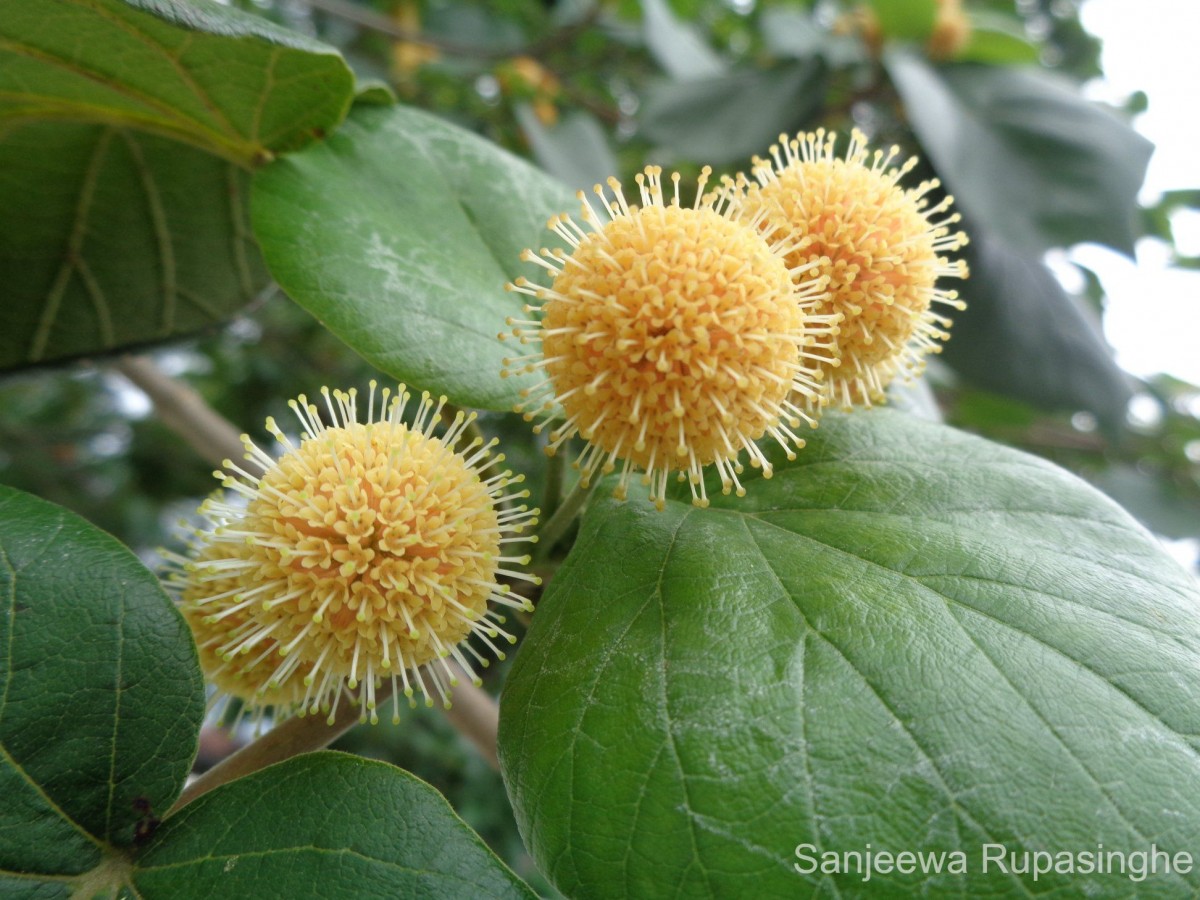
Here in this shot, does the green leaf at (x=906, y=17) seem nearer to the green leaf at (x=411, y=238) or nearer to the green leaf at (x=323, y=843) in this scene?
the green leaf at (x=411, y=238)

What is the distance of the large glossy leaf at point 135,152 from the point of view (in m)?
1.21

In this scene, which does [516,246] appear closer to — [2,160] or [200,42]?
[200,42]

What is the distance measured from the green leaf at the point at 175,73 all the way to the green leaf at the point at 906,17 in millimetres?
2234

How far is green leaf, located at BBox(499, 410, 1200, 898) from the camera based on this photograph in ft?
2.74

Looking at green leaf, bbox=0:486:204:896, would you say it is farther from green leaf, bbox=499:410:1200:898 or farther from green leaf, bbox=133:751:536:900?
green leaf, bbox=499:410:1200:898

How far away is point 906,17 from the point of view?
9.68ft

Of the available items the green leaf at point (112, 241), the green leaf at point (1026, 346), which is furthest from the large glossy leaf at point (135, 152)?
the green leaf at point (1026, 346)

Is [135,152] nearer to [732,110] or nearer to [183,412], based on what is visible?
[183,412]

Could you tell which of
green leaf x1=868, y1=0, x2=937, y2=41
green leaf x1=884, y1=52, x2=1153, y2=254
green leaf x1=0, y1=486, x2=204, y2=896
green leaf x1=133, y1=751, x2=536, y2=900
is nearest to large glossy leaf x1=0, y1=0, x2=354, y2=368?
green leaf x1=0, y1=486, x2=204, y2=896

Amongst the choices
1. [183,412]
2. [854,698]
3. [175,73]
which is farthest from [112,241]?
[854,698]

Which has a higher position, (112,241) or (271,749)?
(112,241)

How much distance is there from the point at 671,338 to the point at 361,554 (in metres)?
0.42

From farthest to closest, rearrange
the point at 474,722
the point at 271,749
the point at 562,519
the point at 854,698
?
the point at 474,722, the point at 562,519, the point at 271,749, the point at 854,698

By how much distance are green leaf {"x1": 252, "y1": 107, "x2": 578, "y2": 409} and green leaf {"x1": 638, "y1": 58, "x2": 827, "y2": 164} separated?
1382 mm
